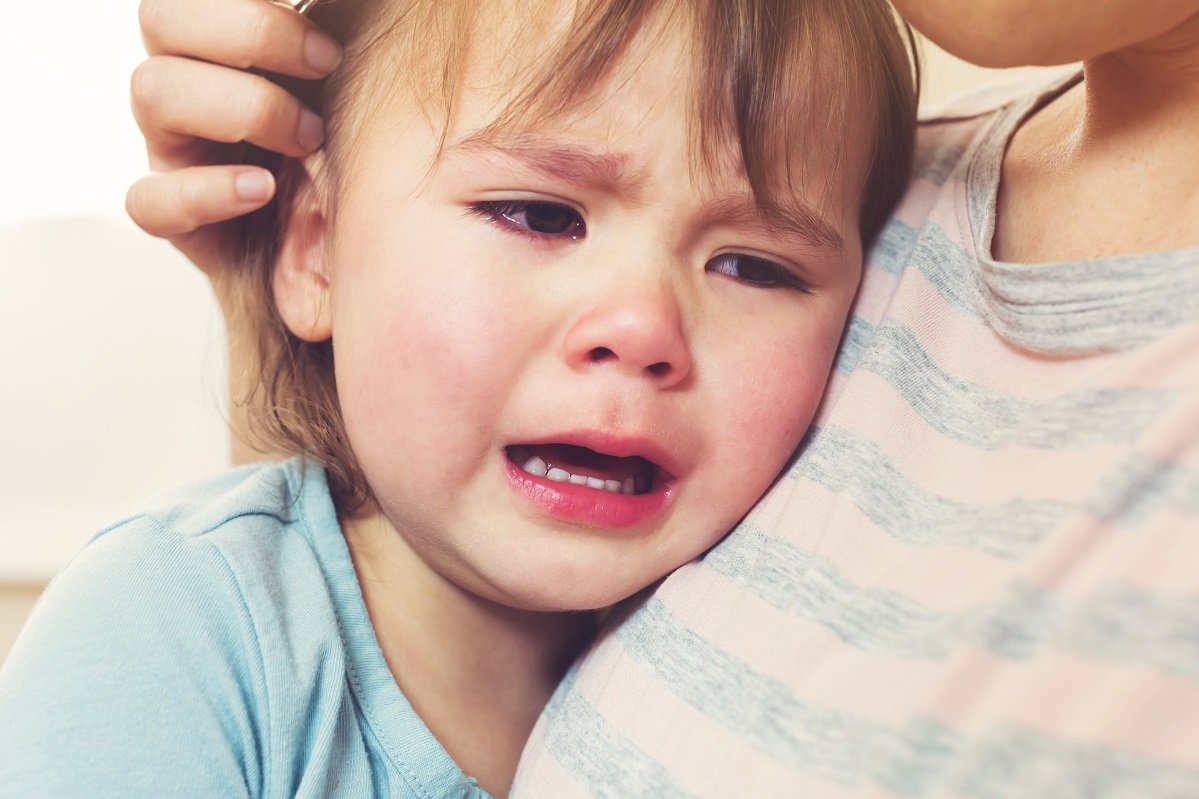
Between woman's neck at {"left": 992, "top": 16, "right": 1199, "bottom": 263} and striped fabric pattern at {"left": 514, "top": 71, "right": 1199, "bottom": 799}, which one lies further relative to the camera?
woman's neck at {"left": 992, "top": 16, "right": 1199, "bottom": 263}

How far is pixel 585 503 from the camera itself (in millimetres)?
736

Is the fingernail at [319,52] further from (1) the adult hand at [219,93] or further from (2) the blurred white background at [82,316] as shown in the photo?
(2) the blurred white background at [82,316]

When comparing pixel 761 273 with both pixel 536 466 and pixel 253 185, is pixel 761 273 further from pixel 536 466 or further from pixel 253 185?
pixel 253 185

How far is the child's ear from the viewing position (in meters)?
0.88

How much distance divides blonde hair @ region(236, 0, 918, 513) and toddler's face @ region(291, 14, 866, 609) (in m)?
0.02

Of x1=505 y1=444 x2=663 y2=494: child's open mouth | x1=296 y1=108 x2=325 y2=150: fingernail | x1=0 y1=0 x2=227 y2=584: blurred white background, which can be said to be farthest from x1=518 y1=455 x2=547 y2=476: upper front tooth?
x1=0 y1=0 x2=227 y2=584: blurred white background

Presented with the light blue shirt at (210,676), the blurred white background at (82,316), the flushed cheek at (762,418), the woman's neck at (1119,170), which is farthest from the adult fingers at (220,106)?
the blurred white background at (82,316)

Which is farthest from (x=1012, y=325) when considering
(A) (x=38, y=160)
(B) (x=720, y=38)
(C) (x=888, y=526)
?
(A) (x=38, y=160)

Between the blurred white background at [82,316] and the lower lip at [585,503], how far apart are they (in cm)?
90

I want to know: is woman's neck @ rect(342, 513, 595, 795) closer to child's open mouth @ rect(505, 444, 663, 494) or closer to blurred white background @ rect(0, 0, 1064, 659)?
child's open mouth @ rect(505, 444, 663, 494)

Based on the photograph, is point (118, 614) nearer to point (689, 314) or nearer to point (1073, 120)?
point (689, 314)

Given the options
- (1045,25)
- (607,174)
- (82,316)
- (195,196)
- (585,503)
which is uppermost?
(1045,25)

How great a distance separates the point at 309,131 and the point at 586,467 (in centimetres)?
36

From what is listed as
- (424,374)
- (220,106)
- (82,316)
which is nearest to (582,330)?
(424,374)
